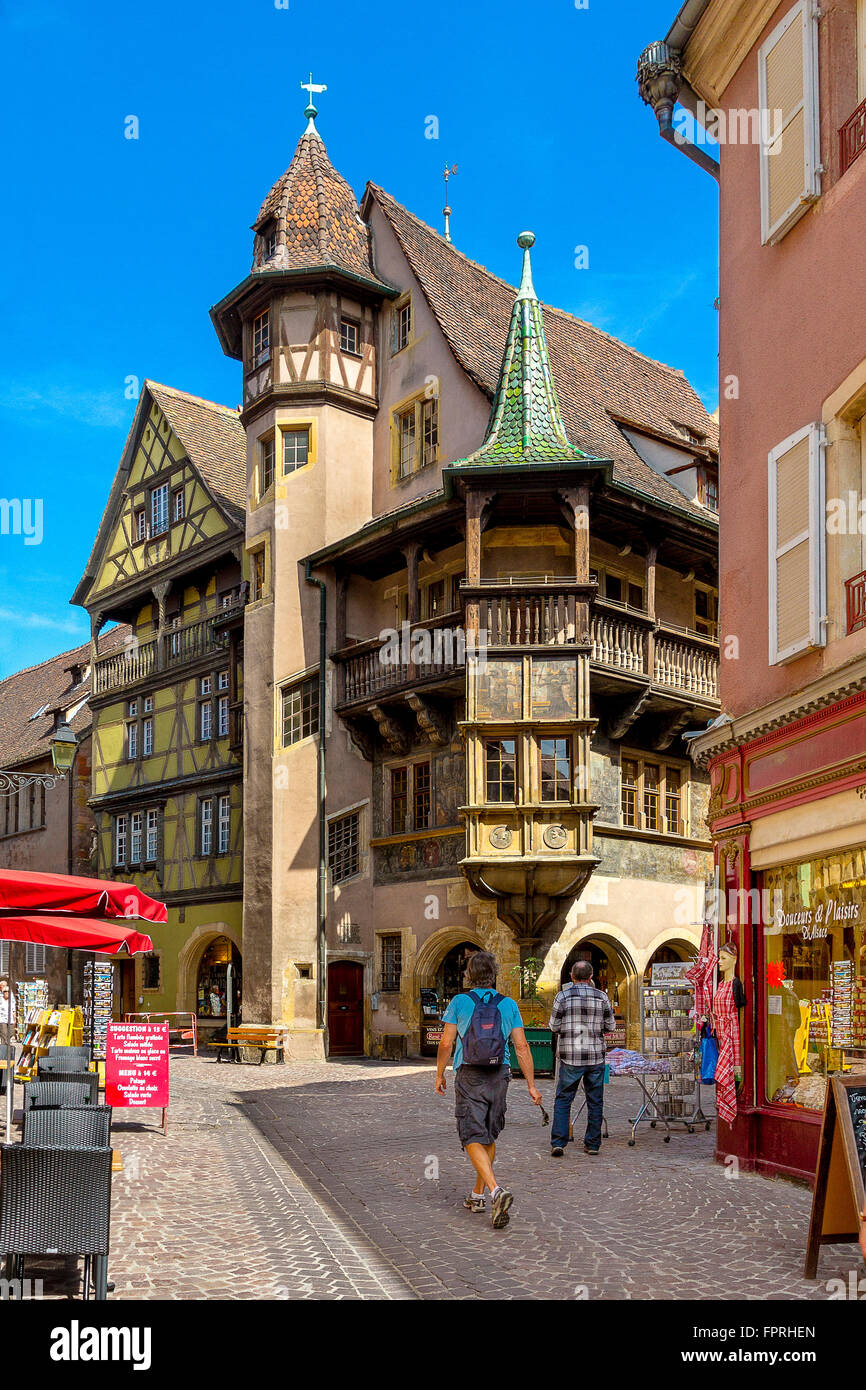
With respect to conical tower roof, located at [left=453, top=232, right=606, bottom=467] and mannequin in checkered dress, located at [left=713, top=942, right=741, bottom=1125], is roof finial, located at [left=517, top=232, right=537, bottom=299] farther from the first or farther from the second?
mannequin in checkered dress, located at [left=713, top=942, right=741, bottom=1125]

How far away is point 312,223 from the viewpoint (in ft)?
95.8

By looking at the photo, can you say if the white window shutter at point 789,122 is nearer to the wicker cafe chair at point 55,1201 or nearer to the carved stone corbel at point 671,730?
the wicker cafe chair at point 55,1201

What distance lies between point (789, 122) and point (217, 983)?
24.2 meters

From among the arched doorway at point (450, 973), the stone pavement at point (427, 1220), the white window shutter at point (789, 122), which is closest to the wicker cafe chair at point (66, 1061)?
the stone pavement at point (427, 1220)

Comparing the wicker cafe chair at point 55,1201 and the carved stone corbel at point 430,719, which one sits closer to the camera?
the wicker cafe chair at point 55,1201

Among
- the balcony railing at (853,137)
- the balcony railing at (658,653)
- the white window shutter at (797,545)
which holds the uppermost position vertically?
the balcony railing at (853,137)

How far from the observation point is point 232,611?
30.9 m

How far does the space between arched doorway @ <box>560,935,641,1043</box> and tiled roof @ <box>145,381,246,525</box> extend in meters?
12.8

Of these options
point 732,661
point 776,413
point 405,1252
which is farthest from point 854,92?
point 405,1252

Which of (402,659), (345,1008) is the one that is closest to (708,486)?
(402,659)

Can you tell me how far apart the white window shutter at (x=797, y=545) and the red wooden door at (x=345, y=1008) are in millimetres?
17325

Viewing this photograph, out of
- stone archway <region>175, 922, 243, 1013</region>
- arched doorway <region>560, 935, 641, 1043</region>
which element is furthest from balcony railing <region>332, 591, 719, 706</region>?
stone archway <region>175, 922, 243, 1013</region>

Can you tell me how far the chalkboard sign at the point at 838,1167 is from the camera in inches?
261
